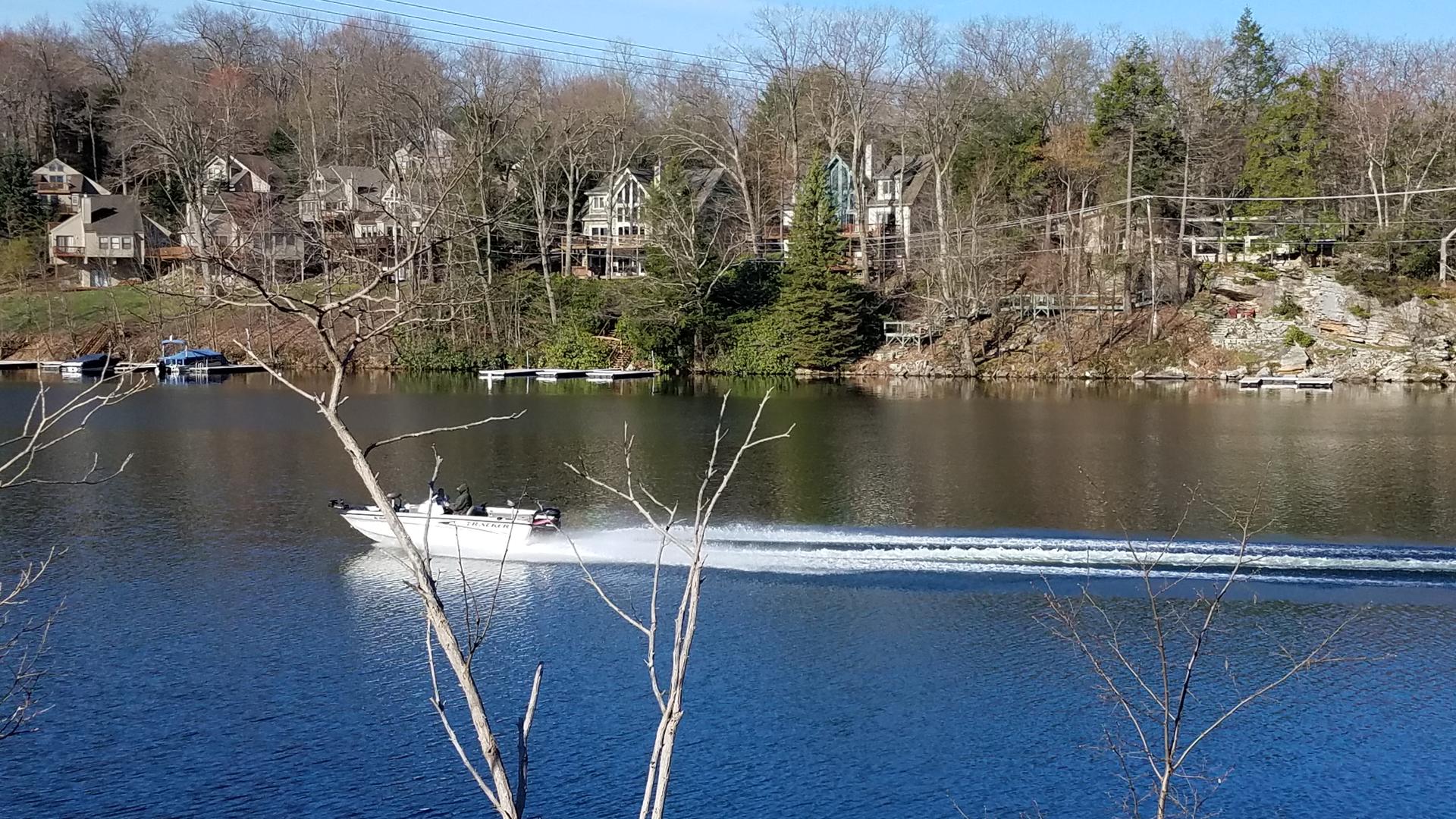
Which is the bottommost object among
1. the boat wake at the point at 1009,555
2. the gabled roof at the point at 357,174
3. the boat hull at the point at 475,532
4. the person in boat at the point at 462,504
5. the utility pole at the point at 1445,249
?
the boat wake at the point at 1009,555

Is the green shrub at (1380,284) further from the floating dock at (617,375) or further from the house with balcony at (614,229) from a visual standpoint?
the house with balcony at (614,229)

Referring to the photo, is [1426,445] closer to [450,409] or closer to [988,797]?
[988,797]

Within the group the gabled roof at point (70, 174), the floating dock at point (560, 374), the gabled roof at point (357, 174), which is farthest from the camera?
the gabled roof at point (70, 174)

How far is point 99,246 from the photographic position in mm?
80000

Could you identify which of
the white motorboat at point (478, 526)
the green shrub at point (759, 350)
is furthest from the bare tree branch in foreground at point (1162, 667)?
the green shrub at point (759, 350)

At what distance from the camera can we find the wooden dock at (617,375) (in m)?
62.4

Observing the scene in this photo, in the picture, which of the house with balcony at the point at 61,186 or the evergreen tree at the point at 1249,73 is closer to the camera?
the evergreen tree at the point at 1249,73

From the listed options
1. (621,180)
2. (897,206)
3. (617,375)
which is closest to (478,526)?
(617,375)

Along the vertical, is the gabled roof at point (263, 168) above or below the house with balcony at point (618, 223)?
above

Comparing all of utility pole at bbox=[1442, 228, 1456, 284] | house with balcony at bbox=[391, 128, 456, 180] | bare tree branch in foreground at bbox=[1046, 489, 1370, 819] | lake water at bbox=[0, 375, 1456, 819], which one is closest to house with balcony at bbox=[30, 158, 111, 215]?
house with balcony at bbox=[391, 128, 456, 180]

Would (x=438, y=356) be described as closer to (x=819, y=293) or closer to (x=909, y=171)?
(x=819, y=293)

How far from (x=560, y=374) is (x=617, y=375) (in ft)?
11.0

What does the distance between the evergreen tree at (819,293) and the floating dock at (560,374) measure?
36.2 ft

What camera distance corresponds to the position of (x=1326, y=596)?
21750mm
